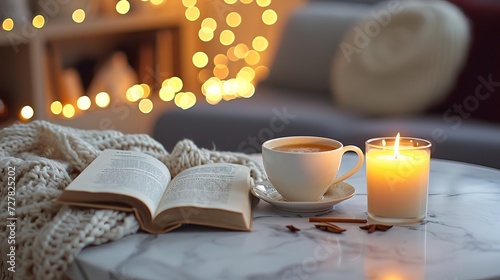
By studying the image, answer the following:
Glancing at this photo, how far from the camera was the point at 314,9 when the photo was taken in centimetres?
263

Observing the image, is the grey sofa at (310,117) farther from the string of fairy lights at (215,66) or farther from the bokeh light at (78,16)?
the bokeh light at (78,16)

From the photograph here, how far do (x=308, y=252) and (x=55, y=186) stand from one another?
401mm

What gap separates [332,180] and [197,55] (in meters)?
2.33

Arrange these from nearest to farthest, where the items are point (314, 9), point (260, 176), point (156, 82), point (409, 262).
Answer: point (409, 262) → point (260, 176) → point (314, 9) → point (156, 82)

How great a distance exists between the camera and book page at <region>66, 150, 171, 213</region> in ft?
3.34

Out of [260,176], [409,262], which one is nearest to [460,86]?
[260,176]

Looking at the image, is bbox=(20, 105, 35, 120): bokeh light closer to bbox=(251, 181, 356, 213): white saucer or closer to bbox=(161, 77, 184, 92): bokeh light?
bbox=(161, 77, 184, 92): bokeh light

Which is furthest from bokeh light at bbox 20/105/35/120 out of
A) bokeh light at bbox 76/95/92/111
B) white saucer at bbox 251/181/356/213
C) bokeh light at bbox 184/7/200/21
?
white saucer at bbox 251/181/356/213

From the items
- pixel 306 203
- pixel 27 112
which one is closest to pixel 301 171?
pixel 306 203

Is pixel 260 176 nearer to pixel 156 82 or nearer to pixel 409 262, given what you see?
pixel 409 262

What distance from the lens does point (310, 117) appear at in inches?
84.9

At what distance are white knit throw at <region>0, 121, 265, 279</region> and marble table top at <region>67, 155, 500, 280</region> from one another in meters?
0.03

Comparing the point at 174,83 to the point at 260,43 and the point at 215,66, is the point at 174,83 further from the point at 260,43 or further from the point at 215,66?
the point at 260,43

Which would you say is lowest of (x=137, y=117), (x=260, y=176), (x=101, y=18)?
(x=137, y=117)
